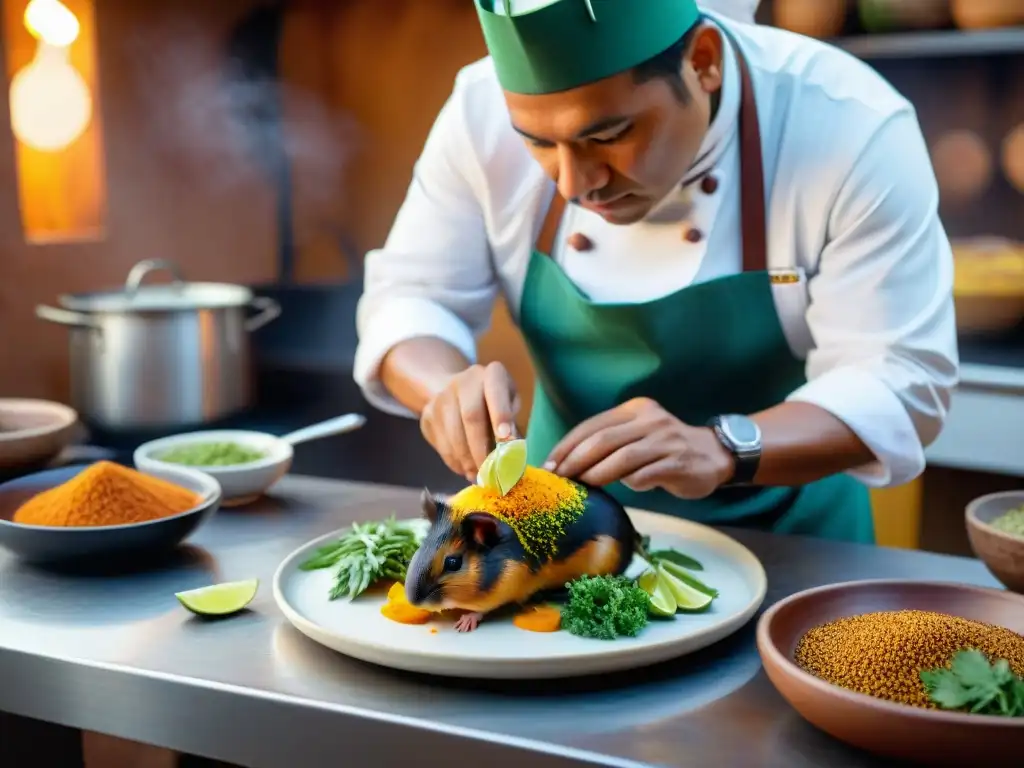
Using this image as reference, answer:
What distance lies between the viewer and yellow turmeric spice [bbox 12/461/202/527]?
144cm

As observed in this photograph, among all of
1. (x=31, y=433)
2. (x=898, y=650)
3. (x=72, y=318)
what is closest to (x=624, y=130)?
(x=898, y=650)

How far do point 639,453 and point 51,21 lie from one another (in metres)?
2.22

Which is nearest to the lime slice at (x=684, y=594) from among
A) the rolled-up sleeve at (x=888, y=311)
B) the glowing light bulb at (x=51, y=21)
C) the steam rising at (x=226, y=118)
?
the rolled-up sleeve at (x=888, y=311)

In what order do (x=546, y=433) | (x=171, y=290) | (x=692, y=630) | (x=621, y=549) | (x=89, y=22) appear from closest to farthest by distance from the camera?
(x=692, y=630) → (x=621, y=549) → (x=546, y=433) → (x=171, y=290) → (x=89, y=22)

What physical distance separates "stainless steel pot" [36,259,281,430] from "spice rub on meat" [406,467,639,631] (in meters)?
1.40

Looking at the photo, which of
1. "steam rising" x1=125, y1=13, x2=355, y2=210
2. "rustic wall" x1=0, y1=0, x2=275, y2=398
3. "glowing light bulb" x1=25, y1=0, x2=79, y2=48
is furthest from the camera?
"steam rising" x1=125, y1=13, x2=355, y2=210

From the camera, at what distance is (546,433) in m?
2.07

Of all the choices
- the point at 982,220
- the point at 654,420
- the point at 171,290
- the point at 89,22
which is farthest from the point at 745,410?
the point at 89,22

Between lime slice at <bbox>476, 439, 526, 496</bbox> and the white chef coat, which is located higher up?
the white chef coat

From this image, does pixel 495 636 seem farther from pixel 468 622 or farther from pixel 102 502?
pixel 102 502

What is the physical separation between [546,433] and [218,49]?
2.07 m

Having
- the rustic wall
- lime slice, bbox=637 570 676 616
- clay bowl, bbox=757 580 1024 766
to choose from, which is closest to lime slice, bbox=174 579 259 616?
lime slice, bbox=637 570 676 616

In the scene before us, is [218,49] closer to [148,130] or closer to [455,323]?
[148,130]

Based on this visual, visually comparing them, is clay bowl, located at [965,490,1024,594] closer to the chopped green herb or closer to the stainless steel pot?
the chopped green herb
